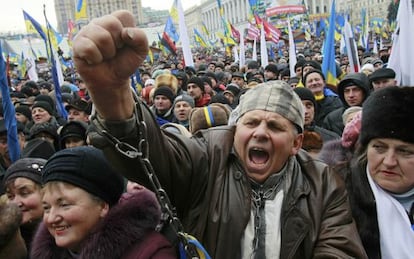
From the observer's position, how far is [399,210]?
1889 millimetres

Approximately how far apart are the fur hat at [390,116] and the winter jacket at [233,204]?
0.41 meters

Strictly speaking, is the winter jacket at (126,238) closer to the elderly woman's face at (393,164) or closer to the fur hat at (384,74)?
the elderly woman's face at (393,164)

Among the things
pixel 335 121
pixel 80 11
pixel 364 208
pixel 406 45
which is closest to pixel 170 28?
pixel 80 11

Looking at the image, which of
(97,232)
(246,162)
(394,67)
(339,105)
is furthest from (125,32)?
(339,105)

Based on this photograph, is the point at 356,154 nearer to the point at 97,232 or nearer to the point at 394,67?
the point at 97,232

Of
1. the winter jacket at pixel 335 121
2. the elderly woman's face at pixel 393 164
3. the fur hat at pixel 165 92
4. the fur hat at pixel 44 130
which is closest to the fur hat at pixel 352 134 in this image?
the elderly woman's face at pixel 393 164

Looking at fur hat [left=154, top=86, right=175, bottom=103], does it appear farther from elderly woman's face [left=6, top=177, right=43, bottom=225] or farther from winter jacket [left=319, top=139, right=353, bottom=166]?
winter jacket [left=319, top=139, right=353, bottom=166]

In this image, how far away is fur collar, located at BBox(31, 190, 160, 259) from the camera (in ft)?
5.36

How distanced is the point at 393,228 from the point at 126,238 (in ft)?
3.70

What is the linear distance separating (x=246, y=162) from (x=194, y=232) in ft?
1.08

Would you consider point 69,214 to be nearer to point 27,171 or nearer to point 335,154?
point 27,171

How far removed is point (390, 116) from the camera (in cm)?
192

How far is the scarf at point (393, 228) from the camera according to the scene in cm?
184

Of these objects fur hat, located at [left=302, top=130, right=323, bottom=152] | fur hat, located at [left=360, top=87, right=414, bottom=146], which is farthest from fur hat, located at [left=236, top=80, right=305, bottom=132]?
fur hat, located at [left=302, top=130, right=323, bottom=152]
